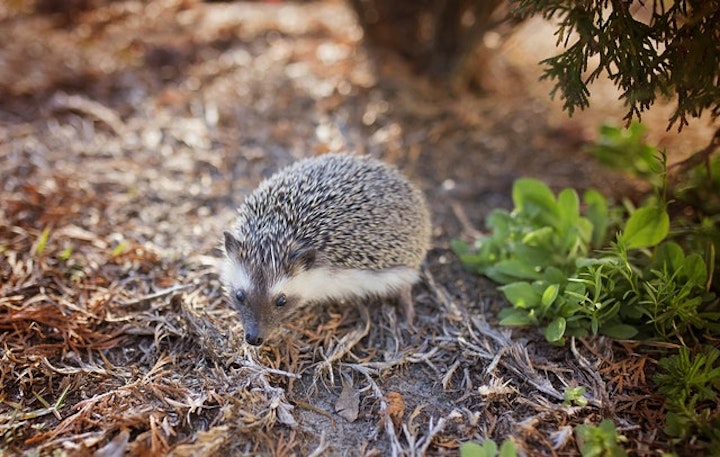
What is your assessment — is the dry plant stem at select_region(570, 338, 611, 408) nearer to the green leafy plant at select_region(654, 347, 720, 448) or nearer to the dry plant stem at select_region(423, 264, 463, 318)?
the green leafy plant at select_region(654, 347, 720, 448)

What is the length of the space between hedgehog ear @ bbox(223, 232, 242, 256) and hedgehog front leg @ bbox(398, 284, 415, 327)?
149 cm

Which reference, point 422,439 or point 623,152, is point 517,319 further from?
point 623,152

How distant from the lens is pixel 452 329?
479cm

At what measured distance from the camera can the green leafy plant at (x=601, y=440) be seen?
352cm

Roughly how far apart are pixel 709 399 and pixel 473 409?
1.60 m

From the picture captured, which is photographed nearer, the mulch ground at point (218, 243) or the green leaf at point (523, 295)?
the mulch ground at point (218, 243)

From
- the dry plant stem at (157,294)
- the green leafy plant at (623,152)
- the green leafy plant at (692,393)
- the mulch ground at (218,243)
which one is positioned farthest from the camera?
the green leafy plant at (623,152)

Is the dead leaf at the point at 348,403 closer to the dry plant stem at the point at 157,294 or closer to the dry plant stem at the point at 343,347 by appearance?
the dry plant stem at the point at 343,347

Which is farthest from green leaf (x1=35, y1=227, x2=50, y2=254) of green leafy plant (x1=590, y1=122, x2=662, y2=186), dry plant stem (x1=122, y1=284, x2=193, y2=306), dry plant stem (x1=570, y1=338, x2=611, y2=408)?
green leafy plant (x1=590, y1=122, x2=662, y2=186)

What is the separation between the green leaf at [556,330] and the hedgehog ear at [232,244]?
2493mm

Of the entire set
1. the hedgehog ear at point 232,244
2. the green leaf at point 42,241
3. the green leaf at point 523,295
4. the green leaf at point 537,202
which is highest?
the green leaf at point 42,241

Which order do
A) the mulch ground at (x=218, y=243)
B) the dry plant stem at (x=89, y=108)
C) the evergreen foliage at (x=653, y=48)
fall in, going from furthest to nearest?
the dry plant stem at (x=89, y=108) < the evergreen foliage at (x=653, y=48) < the mulch ground at (x=218, y=243)

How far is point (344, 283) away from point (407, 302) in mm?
632

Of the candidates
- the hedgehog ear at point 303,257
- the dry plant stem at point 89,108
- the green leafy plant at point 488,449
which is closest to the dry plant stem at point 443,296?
the hedgehog ear at point 303,257
